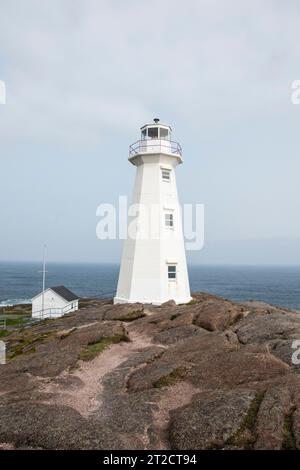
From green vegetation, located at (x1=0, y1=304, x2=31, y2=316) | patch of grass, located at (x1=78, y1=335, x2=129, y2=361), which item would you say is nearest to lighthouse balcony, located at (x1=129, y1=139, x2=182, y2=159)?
patch of grass, located at (x1=78, y1=335, x2=129, y2=361)

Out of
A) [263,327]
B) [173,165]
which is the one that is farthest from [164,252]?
[263,327]

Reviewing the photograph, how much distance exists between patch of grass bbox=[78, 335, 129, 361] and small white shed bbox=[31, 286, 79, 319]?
22807 millimetres

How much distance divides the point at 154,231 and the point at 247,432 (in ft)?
64.7

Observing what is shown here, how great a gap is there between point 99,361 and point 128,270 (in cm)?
1230

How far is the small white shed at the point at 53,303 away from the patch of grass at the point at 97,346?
2281 cm

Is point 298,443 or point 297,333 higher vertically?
point 297,333

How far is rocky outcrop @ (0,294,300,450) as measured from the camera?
30.4 ft

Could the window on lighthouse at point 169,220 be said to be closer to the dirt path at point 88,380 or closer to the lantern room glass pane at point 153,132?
the lantern room glass pane at point 153,132

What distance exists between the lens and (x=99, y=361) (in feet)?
53.1

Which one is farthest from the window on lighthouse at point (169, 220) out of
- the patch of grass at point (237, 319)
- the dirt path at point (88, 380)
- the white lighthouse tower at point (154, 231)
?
the dirt path at point (88, 380)

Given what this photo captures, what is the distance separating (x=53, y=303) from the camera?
40562 millimetres

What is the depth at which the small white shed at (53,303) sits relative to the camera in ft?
132

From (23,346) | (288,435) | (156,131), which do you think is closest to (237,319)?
(288,435)
